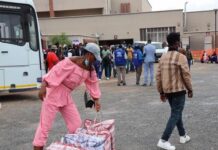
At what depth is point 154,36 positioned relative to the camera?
57906 millimetres

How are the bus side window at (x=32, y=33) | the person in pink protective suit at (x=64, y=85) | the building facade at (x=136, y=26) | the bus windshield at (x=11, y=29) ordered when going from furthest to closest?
the building facade at (x=136, y=26)
the bus side window at (x=32, y=33)
the bus windshield at (x=11, y=29)
the person in pink protective suit at (x=64, y=85)

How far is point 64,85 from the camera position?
5922 millimetres

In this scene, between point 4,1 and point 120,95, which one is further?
point 120,95

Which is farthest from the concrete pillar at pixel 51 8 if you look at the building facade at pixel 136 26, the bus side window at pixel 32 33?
the bus side window at pixel 32 33

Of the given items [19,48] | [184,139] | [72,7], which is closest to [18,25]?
[19,48]

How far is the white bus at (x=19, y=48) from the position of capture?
13445mm


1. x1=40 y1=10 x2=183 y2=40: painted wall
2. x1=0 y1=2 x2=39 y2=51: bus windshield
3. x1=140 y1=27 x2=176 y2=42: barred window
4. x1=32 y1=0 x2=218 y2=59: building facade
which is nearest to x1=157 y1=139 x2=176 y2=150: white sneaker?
x1=0 y1=2 x2=39 y2=51: bus windshield

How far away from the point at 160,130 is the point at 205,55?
102ft

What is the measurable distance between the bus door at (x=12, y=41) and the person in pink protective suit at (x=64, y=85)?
7.79 meters

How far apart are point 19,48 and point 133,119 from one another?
5.53 m

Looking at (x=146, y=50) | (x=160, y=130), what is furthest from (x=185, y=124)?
A: (x=146, y=50)

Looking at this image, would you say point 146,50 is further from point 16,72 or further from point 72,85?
point 72,85

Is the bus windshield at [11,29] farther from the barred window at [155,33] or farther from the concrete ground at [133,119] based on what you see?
the barred window at [155,33]

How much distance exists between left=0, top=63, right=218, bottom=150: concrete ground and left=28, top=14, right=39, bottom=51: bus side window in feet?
5.76
